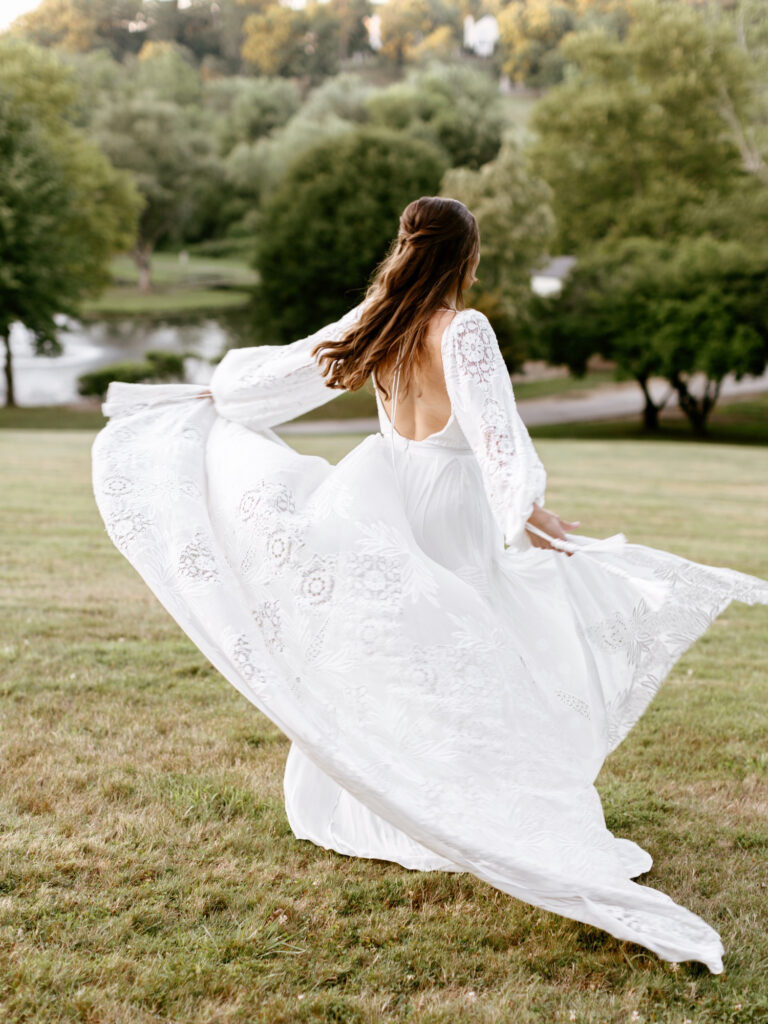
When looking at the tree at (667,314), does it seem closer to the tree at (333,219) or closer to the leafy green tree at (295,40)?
the tree at (333,219)

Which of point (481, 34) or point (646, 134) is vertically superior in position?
point (481, 34)

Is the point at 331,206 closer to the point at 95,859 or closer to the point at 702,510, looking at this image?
the point at 702,510

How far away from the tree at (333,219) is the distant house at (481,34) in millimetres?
69579

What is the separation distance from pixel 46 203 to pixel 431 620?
3608 cm

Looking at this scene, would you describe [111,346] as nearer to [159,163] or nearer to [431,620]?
[159,163]

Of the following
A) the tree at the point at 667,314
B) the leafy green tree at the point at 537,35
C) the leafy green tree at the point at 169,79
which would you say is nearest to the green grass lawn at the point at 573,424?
the tree at the point at 667,314

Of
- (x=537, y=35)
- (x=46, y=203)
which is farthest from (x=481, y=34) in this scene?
(x=46, y=203)

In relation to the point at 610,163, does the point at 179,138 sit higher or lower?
higher

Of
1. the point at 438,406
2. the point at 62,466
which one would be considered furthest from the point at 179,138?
the point at 438,406

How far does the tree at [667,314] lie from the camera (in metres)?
34.3

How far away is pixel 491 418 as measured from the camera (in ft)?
10.8

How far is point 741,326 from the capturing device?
3403cm

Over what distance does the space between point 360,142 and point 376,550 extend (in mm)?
38114

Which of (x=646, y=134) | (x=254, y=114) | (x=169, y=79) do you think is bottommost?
(x=646, y=134)
